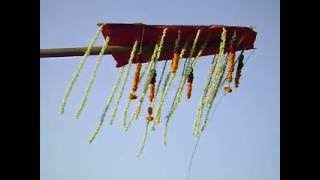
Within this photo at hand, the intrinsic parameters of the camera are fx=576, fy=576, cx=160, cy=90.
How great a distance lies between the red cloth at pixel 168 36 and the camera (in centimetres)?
173

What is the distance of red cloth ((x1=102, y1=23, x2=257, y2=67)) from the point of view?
5.69ft

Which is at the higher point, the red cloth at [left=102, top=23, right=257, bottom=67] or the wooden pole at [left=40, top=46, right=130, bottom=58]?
the red cloth at [left=102, top=23, right=257, bottom=67]

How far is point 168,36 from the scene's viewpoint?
1757 millimetres

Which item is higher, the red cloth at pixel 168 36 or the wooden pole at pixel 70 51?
the red cloth at pixel 168 36
